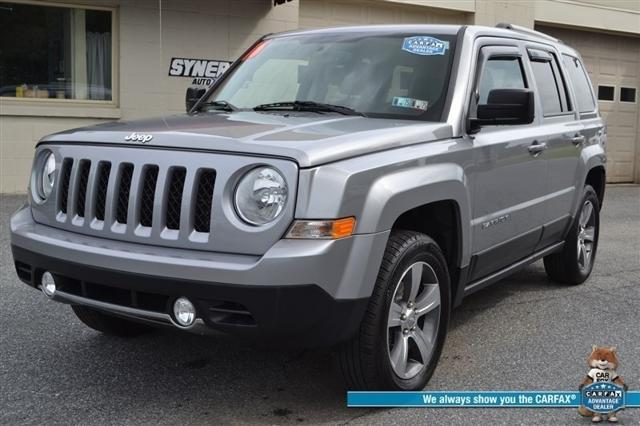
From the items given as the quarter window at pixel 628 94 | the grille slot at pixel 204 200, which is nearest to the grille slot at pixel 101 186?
the grille slot at pixel 204 200

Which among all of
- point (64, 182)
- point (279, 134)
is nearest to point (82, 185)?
point (64, 182)

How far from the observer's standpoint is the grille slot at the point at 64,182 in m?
3.38

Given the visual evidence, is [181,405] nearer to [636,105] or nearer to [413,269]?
[413,269]

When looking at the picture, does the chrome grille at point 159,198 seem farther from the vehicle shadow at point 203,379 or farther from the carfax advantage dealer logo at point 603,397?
the carfax advantage dealer logo at point 603,397

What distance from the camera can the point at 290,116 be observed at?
146 inches

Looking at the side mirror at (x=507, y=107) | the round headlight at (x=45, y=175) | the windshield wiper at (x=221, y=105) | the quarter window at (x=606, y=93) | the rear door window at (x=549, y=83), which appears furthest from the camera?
the quarter window at (x=606, y=93)

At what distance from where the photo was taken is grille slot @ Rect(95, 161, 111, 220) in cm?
321

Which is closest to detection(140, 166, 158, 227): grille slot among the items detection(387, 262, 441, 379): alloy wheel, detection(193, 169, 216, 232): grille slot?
detection(193, 169, 216, 232): grille slot

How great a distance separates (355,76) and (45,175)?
175cm

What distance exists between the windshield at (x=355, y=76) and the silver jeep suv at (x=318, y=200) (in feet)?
0.04

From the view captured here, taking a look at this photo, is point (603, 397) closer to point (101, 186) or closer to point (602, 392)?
point (602, 392)

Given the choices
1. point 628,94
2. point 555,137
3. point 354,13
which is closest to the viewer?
point 555,137

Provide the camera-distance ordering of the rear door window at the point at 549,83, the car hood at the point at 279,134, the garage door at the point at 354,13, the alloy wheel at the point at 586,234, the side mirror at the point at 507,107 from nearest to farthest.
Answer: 1. the car hood at the point at 279,134
2. the side mirror at the point at 507,107
3. the rear door window at the point at 549,83
4. the alloy wheel at the point at 586,234
5. the garage door at the point at 354,13

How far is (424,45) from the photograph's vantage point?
413cm
